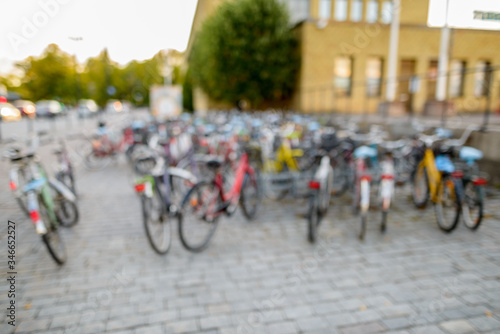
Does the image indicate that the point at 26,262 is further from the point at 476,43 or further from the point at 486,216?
the point at 476,43

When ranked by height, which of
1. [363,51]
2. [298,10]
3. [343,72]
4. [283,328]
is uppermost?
[298,10]

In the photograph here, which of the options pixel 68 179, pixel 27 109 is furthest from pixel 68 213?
A: pixel 27 109

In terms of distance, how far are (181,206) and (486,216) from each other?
4413 millimetres

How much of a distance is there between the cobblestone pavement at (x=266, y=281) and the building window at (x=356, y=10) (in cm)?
1612

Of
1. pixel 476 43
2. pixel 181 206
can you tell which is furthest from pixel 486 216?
pixel 476 43

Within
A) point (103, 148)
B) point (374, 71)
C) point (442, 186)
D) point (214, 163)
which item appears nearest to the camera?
point (214, 163)

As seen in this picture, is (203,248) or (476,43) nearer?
(203,248)

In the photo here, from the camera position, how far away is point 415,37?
60.5 feet

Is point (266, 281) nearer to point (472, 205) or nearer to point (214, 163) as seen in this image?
point (214, 163)

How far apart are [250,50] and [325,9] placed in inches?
182

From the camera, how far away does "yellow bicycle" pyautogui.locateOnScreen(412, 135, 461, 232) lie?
4297 millimetres

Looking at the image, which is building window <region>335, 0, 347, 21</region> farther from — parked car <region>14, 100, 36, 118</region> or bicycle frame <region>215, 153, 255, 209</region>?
parked car <region>14, 100, 36, 118</region>

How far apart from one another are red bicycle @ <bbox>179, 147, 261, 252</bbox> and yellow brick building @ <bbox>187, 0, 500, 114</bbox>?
12774 millimetres

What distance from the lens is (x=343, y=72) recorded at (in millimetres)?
18328
